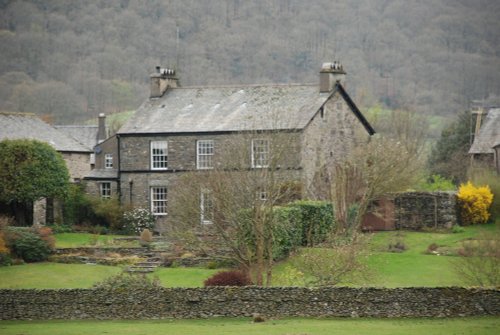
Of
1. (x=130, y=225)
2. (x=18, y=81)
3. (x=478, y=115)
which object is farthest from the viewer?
(x=18, y=81)

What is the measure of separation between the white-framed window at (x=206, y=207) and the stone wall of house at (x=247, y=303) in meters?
10.8

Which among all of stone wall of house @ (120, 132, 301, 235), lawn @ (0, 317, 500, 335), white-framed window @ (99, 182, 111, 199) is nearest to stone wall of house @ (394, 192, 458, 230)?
stone wall of house @ (120, 132, 301, 235)

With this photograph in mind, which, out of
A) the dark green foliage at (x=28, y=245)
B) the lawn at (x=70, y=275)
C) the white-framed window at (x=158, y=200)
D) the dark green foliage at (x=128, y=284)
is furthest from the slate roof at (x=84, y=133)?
the dark green foliage at (x=128, y=284)

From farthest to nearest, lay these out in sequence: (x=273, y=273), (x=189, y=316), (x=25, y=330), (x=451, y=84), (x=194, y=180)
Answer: (x=451, y=84) < (x=194, y=180) < (x=273, y=273) < (x=189, y=316) < (x=25, y=330)

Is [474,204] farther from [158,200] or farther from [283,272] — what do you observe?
[158,200]

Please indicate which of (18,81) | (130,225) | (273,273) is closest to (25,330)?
(273,273)

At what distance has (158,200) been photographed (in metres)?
63.5

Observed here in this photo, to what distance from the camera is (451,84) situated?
190875 millimetres

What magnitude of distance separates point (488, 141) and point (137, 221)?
32040 mm

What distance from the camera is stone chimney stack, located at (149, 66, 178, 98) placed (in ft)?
221

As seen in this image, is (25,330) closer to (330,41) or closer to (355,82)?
(355,82)

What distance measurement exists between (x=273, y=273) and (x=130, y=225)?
2019 centimetres

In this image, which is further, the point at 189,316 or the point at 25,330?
the point at 189,316

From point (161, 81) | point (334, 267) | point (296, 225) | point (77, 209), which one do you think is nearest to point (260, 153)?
point (296, 225)
